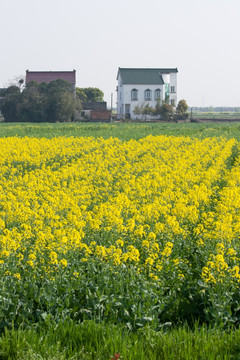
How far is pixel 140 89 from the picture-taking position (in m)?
92.9

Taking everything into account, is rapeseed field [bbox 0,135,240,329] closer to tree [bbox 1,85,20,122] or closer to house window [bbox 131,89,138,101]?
tree [bbox 1,85,20,122]

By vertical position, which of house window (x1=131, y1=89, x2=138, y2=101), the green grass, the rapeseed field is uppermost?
house window (x1=131, y1=89, x2=138, y2=101)

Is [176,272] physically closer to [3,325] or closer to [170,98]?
[3,325]

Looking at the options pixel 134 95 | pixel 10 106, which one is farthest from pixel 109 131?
pixel 134 95

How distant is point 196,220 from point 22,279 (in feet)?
15.0

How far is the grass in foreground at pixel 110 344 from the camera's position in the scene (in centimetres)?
609

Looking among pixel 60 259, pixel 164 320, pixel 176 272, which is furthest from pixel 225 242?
pixel 60 259

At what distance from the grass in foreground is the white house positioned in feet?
274

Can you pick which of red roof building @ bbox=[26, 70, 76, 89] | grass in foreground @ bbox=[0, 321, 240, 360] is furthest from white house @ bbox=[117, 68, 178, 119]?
grass in foreground @ bbox=[0, 321, 240, 360]

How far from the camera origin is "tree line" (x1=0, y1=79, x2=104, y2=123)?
68.4m

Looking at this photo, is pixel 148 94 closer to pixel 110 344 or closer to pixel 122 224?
pixel 122 224

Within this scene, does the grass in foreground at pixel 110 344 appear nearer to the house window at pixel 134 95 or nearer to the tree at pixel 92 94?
the house window at pixel 134 95

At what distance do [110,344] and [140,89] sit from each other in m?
88.3

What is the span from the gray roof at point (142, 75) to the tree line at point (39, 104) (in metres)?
23.1
